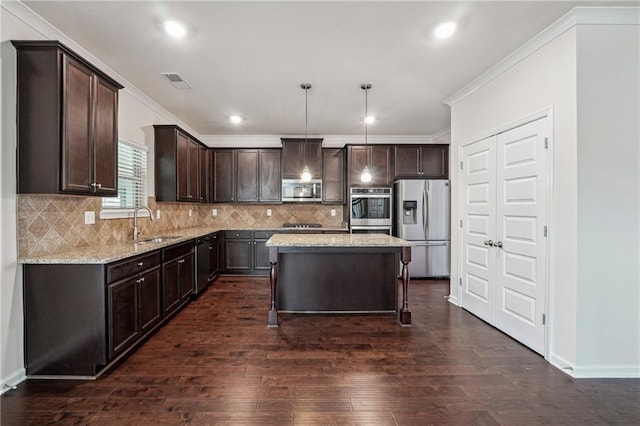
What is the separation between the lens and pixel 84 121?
2.58 metres

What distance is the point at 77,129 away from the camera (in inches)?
98.8

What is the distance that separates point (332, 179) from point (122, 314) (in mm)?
4313

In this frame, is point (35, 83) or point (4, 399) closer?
point (4, 399)

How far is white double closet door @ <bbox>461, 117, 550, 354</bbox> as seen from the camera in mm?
2793

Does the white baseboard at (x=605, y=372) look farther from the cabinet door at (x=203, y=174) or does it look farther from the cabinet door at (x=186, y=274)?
the cabinet door at (x=203, y=174)

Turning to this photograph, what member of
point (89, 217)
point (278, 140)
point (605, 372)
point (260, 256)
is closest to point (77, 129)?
point (89, 217)

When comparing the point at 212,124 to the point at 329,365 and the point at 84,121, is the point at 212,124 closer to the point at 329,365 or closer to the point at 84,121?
the point at 84,121

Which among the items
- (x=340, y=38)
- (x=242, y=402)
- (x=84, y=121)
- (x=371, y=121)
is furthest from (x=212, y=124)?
(x=242, y=402)

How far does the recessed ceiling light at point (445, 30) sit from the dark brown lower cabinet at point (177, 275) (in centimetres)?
340

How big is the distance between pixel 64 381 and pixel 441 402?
108 inches

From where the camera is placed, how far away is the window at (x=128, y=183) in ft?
12.0

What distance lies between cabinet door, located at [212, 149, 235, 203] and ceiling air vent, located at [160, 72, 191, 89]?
2.40 meters

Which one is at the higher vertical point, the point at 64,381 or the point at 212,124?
the point at 212,124

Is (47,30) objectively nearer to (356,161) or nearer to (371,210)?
(356,161)
